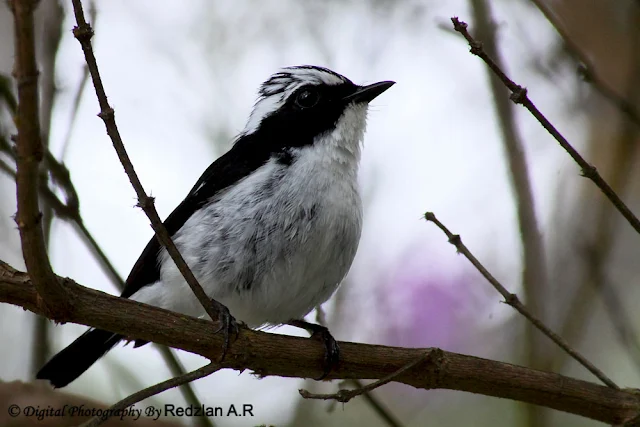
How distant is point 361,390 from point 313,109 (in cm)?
180

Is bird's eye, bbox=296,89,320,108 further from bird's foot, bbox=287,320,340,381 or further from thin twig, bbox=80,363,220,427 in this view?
thin twig, bbox=80,363,220,427

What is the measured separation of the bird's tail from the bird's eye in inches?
61.2

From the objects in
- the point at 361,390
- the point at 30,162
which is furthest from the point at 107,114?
the point at 361,390

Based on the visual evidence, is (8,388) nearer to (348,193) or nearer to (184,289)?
(184,289)

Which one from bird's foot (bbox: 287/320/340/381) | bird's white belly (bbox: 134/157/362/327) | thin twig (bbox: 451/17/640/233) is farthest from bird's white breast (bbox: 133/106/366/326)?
thin twig (bbox: 451/17/640/233)

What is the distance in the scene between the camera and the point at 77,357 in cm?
378

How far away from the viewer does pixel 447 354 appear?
315 cm

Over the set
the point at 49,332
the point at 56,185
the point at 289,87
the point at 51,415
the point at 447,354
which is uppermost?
the point at 289,87

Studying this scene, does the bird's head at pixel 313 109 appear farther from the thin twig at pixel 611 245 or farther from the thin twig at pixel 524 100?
the thin twig at pixel 524 100

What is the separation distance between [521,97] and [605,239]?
154 centimetres

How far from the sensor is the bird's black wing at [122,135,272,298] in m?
3.92

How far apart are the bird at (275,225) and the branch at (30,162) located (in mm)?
1178

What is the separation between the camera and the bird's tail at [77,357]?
370cm

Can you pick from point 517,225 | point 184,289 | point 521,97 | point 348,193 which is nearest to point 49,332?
point 184,289
